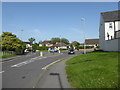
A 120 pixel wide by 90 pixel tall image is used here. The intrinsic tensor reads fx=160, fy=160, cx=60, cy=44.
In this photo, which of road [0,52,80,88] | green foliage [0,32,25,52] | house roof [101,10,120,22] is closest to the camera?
road [0,52,80,88]

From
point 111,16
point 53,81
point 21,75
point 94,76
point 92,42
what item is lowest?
point 21,75

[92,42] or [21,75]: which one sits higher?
[92,42]

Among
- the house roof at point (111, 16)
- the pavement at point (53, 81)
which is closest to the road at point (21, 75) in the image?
the pavement at point (53, 81)

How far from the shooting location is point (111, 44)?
95.7 feet

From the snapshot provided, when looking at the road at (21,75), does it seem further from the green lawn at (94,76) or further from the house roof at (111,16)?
the house roof at (111,16)

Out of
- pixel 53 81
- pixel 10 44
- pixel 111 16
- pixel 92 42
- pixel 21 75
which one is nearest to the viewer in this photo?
pixel 53 81

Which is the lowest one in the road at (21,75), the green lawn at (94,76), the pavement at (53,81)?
the road at (21,75)

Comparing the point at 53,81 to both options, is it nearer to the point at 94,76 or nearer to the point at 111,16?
the point at 94,76

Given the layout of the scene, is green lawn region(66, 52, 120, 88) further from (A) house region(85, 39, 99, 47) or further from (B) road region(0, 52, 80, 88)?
(A) house region(85, 39, 99, 47)

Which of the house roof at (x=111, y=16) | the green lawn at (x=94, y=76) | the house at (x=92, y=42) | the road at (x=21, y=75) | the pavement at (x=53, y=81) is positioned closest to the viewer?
the green lawn at (x=94, y=76)

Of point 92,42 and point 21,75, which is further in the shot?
point 92,42

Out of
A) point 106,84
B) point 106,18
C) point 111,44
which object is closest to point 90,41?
point 106,18

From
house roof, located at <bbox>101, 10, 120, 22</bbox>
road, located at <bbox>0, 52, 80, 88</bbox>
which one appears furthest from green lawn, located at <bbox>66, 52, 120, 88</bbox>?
house roof, located at <bbox>101, 10, 120, 22</bbox>

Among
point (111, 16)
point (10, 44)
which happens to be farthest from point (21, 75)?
point (111, 16)
